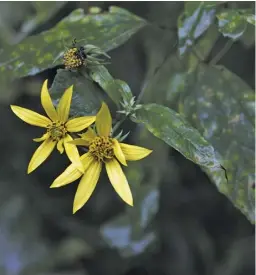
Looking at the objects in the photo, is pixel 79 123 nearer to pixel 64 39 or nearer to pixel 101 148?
pixel 101 148

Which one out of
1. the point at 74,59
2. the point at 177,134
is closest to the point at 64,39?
the point at 74,59

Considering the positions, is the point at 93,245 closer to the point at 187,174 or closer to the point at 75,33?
the point at 187,174

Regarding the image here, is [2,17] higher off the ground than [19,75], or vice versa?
[19,75]

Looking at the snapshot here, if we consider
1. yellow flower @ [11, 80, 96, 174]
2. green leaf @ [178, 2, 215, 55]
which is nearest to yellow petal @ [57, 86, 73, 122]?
yellow flower @ [11, 80, 96, 174]

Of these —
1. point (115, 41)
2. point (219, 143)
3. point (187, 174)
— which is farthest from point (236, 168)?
point (187, 174)

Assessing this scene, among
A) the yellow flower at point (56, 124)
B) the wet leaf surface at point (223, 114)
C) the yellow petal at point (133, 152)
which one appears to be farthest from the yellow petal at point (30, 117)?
the wet leaf surface at point (223, 114)

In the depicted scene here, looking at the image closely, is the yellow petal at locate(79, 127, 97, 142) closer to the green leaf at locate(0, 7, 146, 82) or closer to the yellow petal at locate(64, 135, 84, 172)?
the yellow petal at locate(64, 135, 84, 172)

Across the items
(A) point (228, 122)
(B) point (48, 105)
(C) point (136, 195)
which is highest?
(B) point (48, 105)
